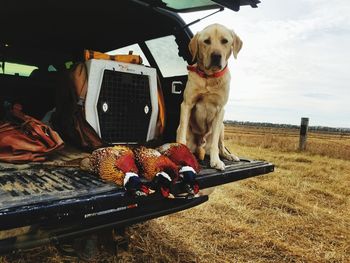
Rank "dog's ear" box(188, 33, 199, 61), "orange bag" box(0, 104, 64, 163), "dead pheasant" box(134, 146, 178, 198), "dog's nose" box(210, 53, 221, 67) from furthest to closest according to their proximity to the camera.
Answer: "dog's ear" box(188, 33, 199, 61), "dog's nose" box(210, 53, 221, 67), "orange bag" box(0, 104, 64, 163), "dead pheasant" box(134, 146, 178, 198)

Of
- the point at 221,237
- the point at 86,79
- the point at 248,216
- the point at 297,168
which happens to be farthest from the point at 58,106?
the point at 297,168

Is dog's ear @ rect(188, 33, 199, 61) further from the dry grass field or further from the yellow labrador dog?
the dry grass field

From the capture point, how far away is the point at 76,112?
8.91ft

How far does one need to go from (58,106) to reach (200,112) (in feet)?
4.04

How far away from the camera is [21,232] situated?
1.53 meters

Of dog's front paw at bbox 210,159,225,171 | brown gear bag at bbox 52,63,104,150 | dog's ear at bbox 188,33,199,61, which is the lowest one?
dog's front paw at bbox 210,159,225,171

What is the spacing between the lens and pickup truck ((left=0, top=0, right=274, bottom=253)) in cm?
156

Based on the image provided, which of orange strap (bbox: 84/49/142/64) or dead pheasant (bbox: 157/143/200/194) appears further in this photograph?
orange strap (bbox: 84/49/142/64)

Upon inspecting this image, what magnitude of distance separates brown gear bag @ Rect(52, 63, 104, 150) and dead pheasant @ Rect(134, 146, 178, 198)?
62 centimetres

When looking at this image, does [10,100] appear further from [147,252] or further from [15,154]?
[147,252]

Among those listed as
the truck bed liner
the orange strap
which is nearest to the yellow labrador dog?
the orange strap

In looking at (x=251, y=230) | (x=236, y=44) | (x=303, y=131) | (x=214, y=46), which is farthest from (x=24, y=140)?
(x=303, y=131)

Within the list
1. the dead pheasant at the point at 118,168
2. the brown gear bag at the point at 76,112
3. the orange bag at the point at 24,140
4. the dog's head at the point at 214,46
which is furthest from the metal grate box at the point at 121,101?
the dead pheasant at the point at 118,168

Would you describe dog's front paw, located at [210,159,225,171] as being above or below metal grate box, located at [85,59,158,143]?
below
